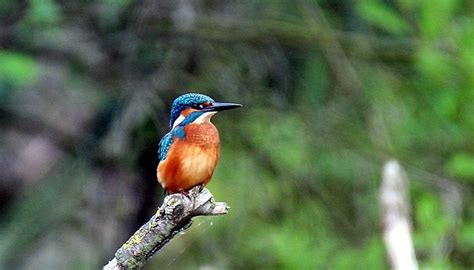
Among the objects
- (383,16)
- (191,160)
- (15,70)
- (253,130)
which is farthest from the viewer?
(253,130)

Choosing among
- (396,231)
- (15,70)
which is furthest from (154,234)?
(15,70)

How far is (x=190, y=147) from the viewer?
116 inches

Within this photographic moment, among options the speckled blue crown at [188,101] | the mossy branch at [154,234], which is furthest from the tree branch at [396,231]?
the mossy branch at [154,234]

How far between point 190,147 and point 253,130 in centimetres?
360

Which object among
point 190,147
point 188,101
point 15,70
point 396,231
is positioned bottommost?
point 396,231

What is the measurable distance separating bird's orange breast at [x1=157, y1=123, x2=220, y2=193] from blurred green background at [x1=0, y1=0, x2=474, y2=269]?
281 cm

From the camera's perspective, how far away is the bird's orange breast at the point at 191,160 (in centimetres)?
288

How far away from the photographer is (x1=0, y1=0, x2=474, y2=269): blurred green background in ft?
19.8

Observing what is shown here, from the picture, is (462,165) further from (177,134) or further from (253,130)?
(177,134)

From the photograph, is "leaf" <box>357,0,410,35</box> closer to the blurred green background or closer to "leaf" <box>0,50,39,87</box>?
the blurred green background

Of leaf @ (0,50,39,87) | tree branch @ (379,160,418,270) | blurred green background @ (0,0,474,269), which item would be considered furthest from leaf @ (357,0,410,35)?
leaf @ (0,50,39,87)

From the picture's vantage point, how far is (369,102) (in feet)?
20.4

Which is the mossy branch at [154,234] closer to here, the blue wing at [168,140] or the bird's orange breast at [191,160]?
the bird's orange breast at [191,160]

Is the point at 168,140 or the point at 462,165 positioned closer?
the point at 168,140
